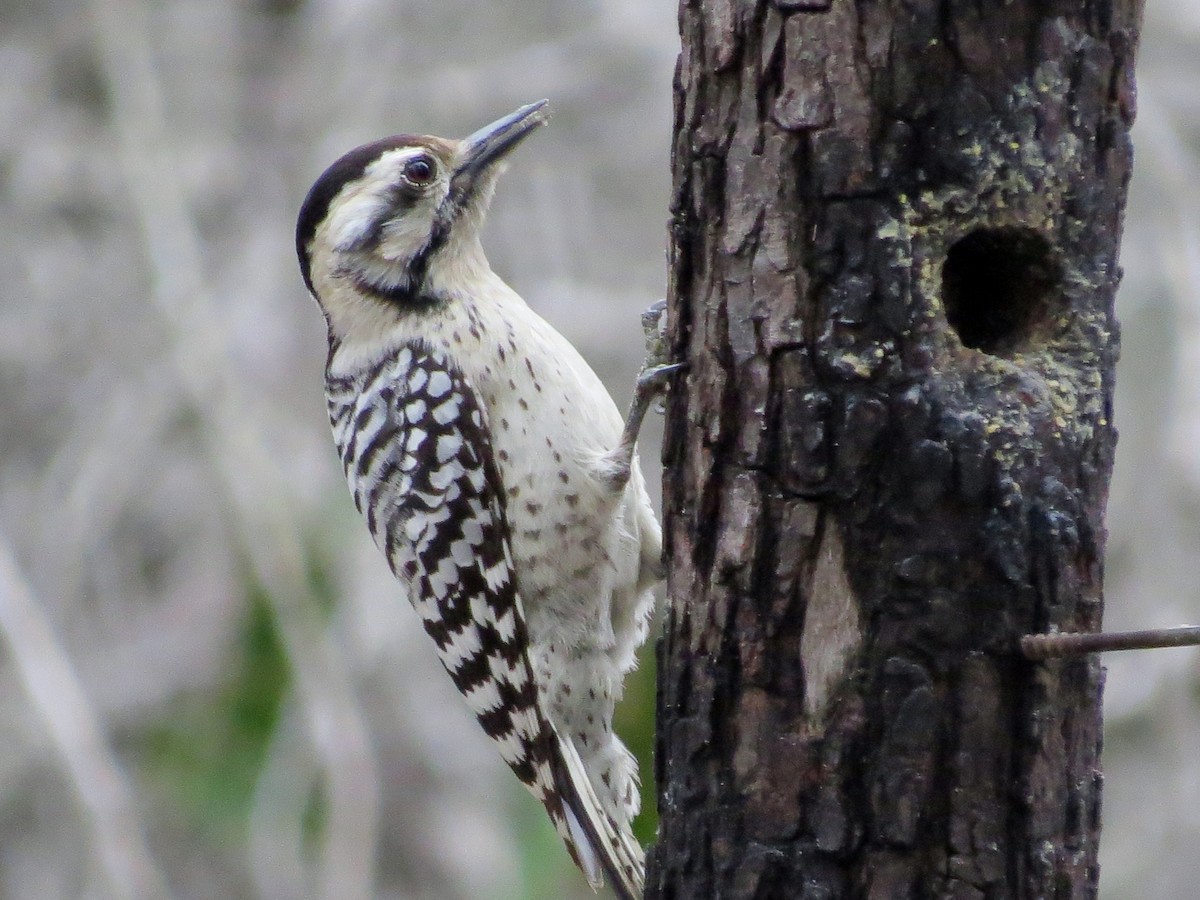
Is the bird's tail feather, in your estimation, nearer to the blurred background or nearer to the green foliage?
the blurred background

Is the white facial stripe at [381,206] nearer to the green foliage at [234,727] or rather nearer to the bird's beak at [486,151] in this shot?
the bird's beak at [486,151]

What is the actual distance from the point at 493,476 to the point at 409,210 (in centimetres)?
84

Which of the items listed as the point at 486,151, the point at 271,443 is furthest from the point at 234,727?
the point at 486,151

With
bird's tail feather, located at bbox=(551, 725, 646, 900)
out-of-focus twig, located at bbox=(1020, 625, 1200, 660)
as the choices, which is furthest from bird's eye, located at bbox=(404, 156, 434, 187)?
out-of-focus twig, located at bbox=(1020, 625, 1200, 660)

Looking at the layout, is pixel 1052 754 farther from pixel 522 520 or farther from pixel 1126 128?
pixel 522 520

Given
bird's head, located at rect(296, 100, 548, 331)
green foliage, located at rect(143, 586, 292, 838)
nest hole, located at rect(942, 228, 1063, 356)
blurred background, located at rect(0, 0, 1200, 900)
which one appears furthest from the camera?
green foliage, located at rect(143, 586, 292, 838)

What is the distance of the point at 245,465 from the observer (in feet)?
18.6

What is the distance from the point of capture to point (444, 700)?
685 centimetres

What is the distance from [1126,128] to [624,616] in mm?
2036

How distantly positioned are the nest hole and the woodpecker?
115cm

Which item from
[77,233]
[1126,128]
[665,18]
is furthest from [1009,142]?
[77,233]

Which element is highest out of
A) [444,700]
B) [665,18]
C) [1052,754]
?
[665,18]

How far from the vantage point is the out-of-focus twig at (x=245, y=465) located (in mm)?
5434

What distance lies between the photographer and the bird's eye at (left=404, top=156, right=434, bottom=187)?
14.3ft
